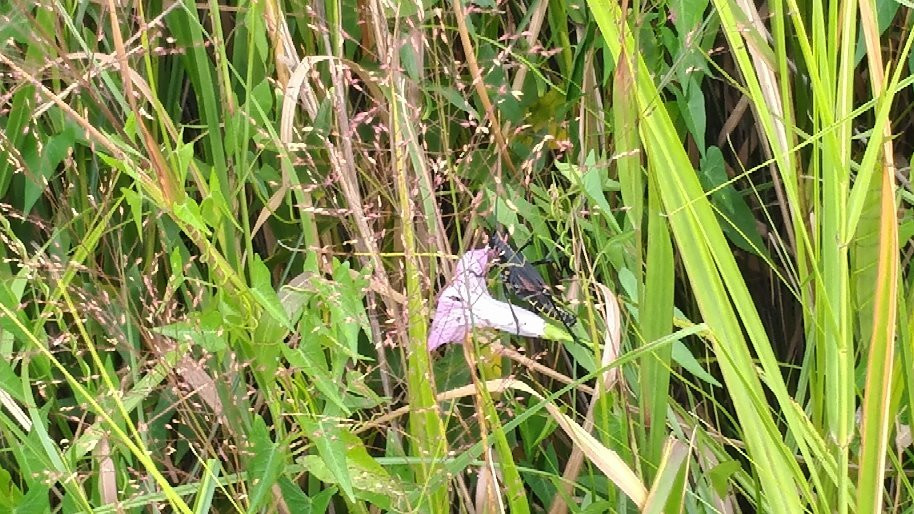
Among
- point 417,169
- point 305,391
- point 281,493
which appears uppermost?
point 417,169

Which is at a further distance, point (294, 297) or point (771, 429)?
point (294, 297)

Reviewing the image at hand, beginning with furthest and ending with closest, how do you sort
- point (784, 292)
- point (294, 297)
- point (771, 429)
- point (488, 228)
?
point (784, 292)
point (488, 228)
point (294, 297)
point (771, 429)

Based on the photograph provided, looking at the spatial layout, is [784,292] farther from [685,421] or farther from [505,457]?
[505,457]

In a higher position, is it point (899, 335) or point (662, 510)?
point (899, 335)

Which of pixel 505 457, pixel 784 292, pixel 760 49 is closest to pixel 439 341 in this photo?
pixel 505 457
